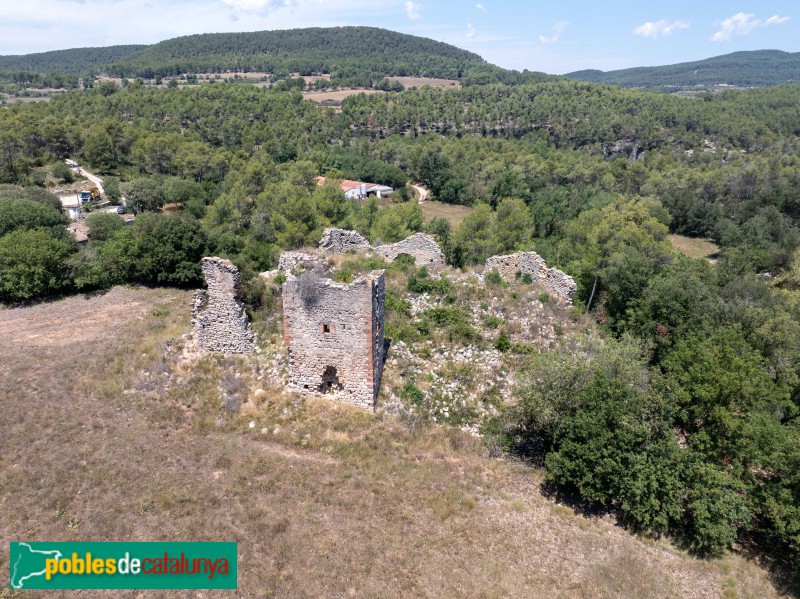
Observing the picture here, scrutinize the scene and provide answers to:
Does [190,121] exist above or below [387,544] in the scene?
above

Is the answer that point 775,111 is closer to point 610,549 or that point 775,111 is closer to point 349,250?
point 349,250

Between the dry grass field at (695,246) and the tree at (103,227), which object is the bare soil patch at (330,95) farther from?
the dry grass field at (695,246)

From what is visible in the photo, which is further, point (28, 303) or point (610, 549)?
point (28, 303)

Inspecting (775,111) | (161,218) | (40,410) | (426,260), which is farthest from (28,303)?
(775,111)

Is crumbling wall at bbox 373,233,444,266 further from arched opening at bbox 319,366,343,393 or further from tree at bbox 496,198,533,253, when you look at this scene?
arched opening at bbox 319,366,343,393

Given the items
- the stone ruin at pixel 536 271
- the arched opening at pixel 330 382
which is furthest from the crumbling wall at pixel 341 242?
the arched opening at pixel 330 382

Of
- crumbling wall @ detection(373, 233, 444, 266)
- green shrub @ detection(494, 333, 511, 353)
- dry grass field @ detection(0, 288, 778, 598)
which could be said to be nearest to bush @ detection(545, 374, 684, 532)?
dry grass field @ detection(0, 288, 778, 598)

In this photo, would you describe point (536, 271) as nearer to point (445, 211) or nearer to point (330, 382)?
point (330, 382)
